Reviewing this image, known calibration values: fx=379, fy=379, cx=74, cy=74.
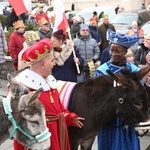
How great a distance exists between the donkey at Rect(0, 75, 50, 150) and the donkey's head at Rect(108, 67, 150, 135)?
1024 mm

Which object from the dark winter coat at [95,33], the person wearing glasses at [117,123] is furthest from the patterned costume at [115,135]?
the dark winter coat at [95,33]

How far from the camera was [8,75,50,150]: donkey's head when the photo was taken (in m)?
2.97

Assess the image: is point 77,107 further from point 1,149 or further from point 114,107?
point 1,149

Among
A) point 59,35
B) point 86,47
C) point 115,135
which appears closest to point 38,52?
point 115,135

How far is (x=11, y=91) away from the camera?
3.07 m

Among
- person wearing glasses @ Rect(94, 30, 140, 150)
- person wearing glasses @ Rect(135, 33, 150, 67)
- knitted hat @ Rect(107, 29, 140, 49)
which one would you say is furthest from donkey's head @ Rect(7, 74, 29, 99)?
person wearing glasses @ Rect(135, 33, 150, 67)

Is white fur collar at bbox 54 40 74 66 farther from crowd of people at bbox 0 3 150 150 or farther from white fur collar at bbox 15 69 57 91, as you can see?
white fur collar at bbox 15 69 57 91

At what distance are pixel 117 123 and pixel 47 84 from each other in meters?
1.13

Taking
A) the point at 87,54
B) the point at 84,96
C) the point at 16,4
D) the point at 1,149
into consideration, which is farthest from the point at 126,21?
the point at 84,96

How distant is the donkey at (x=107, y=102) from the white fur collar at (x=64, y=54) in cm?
207

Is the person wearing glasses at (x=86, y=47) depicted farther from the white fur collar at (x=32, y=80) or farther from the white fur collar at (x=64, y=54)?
the white fur collar at (x=32, y=80)

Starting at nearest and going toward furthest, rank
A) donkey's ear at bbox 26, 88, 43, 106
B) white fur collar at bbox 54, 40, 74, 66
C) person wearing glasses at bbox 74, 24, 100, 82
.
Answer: donkey's ear at bbox 26, 88, 43, 106
white fur collar at bbox 54, 40, 74, 66
person wearing glasses at bbox 74, 24, 100, 82

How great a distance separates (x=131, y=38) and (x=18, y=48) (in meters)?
4.85

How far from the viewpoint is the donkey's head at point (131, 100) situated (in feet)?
12.3
